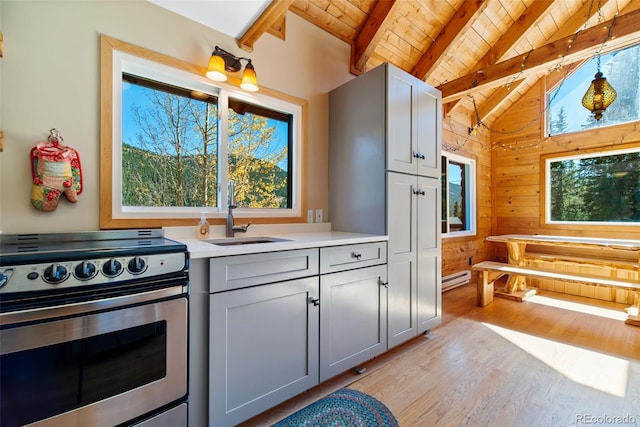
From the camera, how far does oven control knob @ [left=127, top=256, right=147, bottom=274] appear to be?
1.08 meters

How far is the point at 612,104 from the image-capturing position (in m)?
3.86

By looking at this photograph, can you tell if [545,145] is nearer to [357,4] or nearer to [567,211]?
[567,211]

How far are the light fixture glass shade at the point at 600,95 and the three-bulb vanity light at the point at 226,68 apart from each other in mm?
2889

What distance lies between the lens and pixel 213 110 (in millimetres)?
2049

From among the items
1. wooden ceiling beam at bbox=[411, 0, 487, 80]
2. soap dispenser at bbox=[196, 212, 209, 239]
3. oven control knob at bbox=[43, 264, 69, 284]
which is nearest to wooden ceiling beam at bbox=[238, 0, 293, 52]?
soap dispenser at bbox=[196, 212, 209, 239]

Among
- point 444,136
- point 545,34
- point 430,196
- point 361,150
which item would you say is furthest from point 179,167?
point 545,34

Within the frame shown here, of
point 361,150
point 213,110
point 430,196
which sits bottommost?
point 430,196

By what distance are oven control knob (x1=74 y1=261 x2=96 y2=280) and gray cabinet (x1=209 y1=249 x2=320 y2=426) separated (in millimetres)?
433

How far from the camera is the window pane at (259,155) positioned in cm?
216

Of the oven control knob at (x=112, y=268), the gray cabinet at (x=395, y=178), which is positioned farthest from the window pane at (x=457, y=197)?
the oven control knob at (x=112, y=268)

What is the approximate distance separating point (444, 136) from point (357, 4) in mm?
2220

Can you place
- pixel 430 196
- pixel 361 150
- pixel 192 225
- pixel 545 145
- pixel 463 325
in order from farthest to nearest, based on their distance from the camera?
pixel 545 145, pixel 463 325, pixel 430 196, pixel 361 150, pixel 192 225

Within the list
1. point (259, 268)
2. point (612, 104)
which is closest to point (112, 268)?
point (259, 268)

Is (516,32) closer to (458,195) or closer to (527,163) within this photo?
(527,163)
